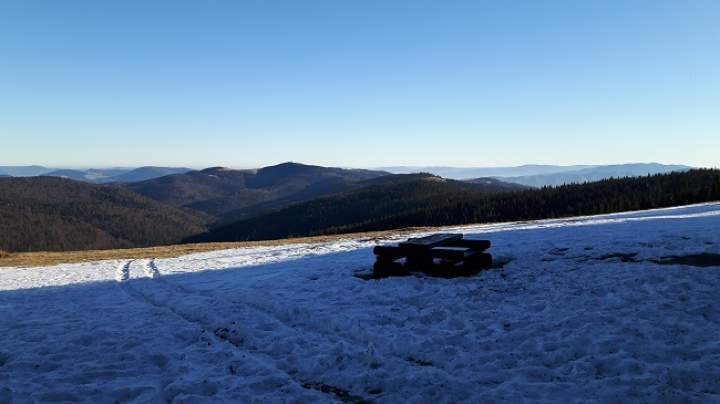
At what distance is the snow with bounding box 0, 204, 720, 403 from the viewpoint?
23.5ft

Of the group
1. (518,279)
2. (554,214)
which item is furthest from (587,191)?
(518,279)

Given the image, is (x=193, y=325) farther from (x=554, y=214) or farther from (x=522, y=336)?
(x=554, y=214)

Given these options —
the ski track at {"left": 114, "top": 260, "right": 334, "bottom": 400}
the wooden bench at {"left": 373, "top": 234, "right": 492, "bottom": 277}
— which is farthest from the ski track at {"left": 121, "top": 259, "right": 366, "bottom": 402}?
the wooden bench at {"left": 373, "top": 234, "right": 492, "bottom": 277}

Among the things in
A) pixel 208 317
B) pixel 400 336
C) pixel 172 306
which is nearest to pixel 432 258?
pixel 400 336

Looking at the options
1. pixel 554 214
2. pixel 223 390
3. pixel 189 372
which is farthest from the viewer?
pixel 554 214

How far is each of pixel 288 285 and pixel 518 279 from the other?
7.33 m

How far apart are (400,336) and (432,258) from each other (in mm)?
5591

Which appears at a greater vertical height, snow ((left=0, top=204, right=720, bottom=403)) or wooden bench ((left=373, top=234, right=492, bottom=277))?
wooden bench ((left=373, top=234, right=492, bottom=277))

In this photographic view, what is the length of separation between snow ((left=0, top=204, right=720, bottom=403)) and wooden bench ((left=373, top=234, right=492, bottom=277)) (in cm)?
60

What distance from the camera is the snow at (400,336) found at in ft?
23.5

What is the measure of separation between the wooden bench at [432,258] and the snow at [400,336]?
1.98ft

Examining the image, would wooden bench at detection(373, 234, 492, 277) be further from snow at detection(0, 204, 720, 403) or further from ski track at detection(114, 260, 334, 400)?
ski track at detection(114, 260, 334, 400)

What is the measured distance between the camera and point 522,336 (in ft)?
29.1

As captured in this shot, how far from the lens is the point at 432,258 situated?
577 inches
